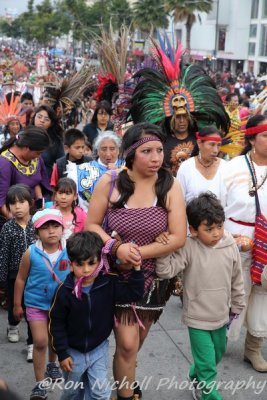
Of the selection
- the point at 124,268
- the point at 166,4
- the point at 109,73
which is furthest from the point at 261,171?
the point at 166,4

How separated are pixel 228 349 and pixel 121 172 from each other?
1941 millimetres

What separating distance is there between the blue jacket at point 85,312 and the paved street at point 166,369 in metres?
0.83

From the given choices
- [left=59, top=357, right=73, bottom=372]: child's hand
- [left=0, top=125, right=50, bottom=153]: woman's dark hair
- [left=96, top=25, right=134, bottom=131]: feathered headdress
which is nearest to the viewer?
[left=59, top=357, right=73, bottom=372]: child's hand

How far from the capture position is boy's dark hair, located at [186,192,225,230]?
3463mm

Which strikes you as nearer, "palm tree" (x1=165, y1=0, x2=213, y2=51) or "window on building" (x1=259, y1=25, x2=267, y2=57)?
"window on building" (x1=259, y1=25, x2=267, y2=57)

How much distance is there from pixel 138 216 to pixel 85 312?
2.08ft

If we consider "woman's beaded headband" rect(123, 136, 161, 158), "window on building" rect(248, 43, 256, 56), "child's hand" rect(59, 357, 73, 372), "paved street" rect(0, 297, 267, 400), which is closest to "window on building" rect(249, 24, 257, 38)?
"window on building" rect(248, 43, 256, 56)

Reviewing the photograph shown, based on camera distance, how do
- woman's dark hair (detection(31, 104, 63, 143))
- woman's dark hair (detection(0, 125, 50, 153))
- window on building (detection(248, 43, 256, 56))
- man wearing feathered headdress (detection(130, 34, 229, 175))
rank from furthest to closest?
1. window on building (detection(248, 43, 256, 56))
2. woman's dark hair (detection(31, 104, 63, 143))
3. man wearing feathered headdress (detection(130, 34, 229, 175))
4. woman's dark hair (detection(0, 125, 50, 153))

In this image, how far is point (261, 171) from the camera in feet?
13.5

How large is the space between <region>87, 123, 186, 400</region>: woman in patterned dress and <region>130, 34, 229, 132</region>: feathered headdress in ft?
6.98

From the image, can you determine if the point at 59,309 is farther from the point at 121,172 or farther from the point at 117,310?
the point at 121,172

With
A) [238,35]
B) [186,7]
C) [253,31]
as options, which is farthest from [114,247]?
[238,35]

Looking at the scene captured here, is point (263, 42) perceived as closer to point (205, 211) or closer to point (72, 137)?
point (72, 137)

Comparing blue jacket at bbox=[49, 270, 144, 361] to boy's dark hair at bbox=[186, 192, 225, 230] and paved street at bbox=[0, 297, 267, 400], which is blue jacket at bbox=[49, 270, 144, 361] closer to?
boy's dark hair at bbox=[186, 192, 225, 230]
